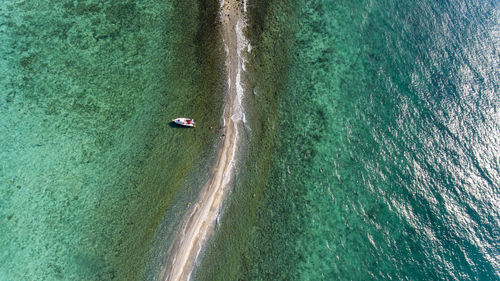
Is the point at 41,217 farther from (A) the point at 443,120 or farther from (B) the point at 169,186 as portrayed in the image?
(A) the point at 443,120

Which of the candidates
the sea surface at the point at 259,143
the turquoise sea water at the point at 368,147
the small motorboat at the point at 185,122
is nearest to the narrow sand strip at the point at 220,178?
the sea surface at the point at 259,143

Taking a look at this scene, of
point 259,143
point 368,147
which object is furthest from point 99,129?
point 368,147

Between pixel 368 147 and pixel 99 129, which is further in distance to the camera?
pixel 368 147

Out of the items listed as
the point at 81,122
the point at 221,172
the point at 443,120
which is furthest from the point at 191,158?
the point at 443,120

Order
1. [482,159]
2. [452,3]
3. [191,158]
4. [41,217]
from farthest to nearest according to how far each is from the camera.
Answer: [452,3] → [482,159] → [191,158] → [41,217]

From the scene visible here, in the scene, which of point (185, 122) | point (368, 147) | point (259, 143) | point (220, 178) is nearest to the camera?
point (185, 122)

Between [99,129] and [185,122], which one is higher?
[185,122]

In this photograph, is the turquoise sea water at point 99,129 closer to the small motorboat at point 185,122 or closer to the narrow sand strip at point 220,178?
the small motorboat at point 185,122

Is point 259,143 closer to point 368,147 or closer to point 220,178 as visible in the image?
point 220,178
